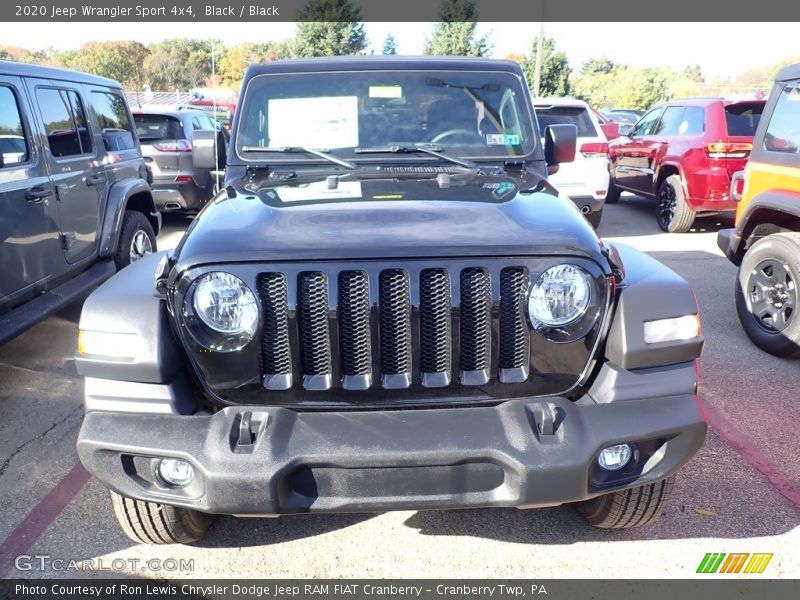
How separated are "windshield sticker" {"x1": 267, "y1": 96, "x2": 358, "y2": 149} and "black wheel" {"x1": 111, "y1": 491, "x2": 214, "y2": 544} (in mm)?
1838

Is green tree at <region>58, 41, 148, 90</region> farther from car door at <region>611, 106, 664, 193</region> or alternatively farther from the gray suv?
car door at <region>611, 106, 664, 193</region>

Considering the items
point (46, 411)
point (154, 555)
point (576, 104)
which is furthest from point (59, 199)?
point (576, 104)

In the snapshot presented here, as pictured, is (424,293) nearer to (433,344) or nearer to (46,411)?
(433,344)

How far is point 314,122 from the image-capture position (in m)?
3.35

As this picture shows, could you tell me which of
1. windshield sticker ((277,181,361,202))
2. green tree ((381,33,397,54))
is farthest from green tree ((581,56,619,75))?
windshield sticker ((277,181,361,202))

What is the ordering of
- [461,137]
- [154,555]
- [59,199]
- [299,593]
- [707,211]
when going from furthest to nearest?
[707,211] < [59,199] < [461,137] < [154,555] < [299,593]

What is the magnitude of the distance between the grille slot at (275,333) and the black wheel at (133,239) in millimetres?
4106

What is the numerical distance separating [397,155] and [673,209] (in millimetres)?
6948

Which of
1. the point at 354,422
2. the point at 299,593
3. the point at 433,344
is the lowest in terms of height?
the point at 299,593

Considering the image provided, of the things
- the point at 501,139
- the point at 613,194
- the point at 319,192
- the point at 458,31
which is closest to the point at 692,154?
the point at 613,194

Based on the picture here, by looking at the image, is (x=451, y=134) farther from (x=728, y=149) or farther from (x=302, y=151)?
(x=728, y=149)

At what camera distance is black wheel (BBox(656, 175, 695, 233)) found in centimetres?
876

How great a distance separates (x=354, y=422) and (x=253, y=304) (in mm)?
515

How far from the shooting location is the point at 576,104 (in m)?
8.84
